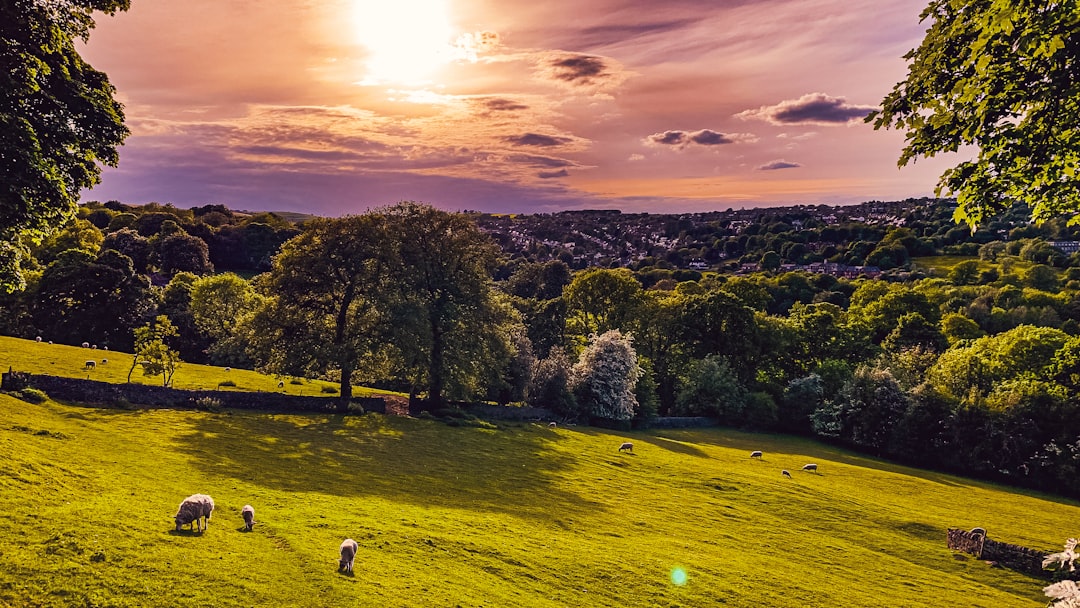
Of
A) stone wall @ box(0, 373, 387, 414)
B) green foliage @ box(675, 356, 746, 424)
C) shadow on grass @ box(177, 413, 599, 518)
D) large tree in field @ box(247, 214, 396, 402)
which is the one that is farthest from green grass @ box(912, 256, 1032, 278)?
stone wall @ box(0, 373, 387, 414)

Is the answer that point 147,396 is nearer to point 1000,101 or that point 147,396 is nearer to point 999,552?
point 1000,101

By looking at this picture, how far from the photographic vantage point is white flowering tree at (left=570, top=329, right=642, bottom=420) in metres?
61.5

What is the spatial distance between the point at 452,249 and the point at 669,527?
33176mm

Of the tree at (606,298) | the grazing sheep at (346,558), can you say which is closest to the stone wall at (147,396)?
the grazing sheep at (346,558)

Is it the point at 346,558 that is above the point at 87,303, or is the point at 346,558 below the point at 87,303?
below

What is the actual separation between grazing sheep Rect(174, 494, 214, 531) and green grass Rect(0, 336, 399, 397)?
3112cm

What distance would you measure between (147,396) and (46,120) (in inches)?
972

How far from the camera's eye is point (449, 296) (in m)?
53.3

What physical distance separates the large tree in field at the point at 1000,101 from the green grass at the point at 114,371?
1956 inches

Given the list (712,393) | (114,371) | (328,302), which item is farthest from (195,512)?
(712,393)

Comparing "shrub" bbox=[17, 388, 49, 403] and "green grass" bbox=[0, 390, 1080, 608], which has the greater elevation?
"shrub" bbox=[17, 388, 49, 403]

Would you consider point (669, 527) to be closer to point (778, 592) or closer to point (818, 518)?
point (778, 592)

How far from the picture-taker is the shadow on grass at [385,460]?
27.9 metres

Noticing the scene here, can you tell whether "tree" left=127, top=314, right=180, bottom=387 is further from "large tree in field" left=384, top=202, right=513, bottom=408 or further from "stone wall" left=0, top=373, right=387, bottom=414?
"large tree in field" left=384, top=202, right=513, bottom=408
